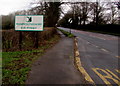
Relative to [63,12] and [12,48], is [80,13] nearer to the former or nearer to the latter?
[63,12]

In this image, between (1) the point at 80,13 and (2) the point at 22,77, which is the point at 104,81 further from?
(1) the point at 80,13

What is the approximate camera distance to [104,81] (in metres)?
2.97

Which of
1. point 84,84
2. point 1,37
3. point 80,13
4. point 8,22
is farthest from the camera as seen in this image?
point 80,13

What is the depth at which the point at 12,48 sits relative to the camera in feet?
22.3

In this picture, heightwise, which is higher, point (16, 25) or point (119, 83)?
point (16, 25)

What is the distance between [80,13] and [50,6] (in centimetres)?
2619

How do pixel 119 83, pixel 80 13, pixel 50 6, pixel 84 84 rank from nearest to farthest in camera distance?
pixel 84 84 < pixel 119 83 < pixel 50 6 < pixel 80 13

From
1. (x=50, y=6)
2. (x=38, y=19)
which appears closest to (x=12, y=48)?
(x=38, y=19)

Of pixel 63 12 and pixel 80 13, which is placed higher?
pixel 80 13

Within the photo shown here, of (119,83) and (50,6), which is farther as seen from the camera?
(50,6)

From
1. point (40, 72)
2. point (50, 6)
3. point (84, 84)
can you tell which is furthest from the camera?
point (50, 6)

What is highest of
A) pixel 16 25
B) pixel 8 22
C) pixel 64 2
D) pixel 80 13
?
pixel 80 13

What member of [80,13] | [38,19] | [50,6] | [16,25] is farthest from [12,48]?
[80,13]

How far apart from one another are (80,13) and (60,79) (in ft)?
139
